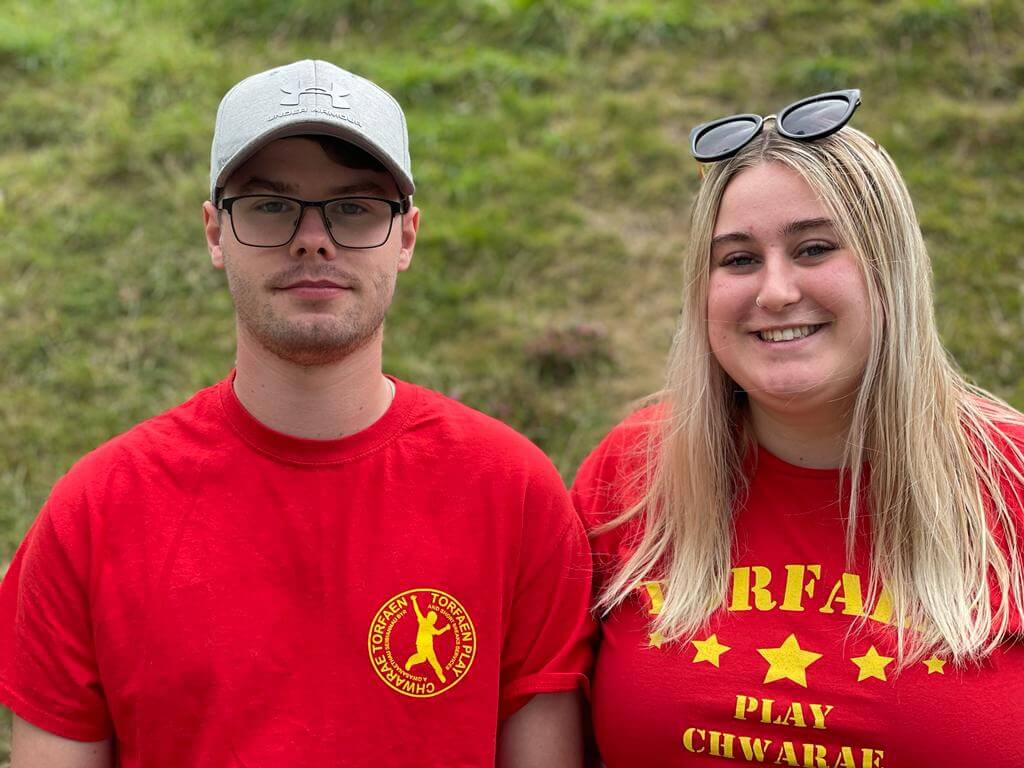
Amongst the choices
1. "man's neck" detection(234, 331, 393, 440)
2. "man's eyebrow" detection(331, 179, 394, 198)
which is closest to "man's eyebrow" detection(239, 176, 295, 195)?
"man's eyebrow" detection(331, 179, 394, 198)

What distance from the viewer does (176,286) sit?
586cm

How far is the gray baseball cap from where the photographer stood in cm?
273

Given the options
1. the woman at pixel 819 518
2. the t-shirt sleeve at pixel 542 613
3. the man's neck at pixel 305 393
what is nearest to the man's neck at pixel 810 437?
the woman at pixel 819 518

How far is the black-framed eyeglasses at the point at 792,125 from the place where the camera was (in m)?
2.90

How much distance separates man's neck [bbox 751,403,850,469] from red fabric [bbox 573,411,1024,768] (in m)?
0.03

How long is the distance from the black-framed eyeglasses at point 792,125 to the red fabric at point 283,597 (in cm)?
96

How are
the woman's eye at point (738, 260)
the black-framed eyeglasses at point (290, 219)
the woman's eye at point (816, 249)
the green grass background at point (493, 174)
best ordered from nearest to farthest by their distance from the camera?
the black-framed eyeglasses at point (290, 219), the woman's eye at point (816, 249), the woman's eye at point (738, 260), the green grass background at point (493, 174)

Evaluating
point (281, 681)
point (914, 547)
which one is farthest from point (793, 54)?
point (281, 681)

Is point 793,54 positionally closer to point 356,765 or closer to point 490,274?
point 490,274

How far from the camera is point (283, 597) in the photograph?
2.70m

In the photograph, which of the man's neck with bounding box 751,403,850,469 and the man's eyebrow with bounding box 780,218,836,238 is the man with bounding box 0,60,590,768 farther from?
the man's eyebrow with bounding box 780,218,836,238

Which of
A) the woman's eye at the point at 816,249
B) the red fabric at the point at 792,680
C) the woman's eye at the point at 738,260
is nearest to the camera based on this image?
the red fabric at the point at 792,680

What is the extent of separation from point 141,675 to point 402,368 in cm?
293

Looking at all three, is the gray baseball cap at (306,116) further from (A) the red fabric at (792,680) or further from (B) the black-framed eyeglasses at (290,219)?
(A) the red fabric at (792,680)
